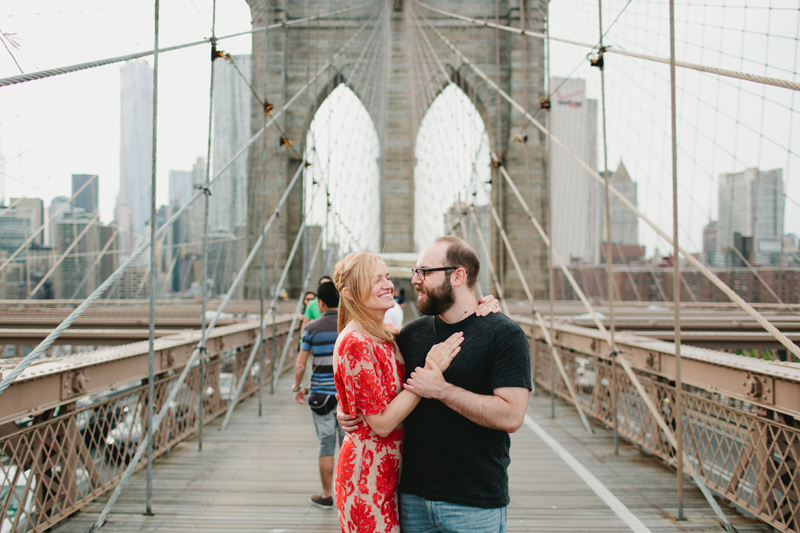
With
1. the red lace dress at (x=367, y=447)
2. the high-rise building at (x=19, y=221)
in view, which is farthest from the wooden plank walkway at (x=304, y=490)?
the high-rise building at (x=19, y=221)

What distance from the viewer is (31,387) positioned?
2434 mm

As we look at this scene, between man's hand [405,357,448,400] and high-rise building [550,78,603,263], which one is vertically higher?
high-rise building [550,78,603,263]

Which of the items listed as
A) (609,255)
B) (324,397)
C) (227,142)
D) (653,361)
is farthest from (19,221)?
(227,142)

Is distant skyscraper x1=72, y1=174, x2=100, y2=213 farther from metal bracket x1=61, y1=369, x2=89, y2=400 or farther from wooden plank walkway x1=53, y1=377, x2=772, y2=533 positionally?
metal bracket x1=61, y1=369, x2=89, y2=400

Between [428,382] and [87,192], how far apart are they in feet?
19.8

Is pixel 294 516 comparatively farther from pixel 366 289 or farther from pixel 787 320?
pixel 787 320

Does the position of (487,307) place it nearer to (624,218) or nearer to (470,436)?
(470,436)

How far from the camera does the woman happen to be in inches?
55.9

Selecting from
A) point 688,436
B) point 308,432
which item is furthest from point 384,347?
point 308,432

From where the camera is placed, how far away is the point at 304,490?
3.29 meters

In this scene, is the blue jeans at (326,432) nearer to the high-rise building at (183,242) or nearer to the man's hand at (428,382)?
the man's hand at (428,382)

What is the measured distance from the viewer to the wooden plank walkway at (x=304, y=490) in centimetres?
274

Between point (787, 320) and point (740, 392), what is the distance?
4538 millimetres

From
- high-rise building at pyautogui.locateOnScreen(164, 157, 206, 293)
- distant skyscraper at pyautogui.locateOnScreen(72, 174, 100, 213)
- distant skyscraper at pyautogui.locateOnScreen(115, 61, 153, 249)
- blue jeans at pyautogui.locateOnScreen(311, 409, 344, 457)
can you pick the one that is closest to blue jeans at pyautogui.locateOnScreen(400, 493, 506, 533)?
blue jeans at pyautogui.locateOnScreen(311, 409, 344, 457)
